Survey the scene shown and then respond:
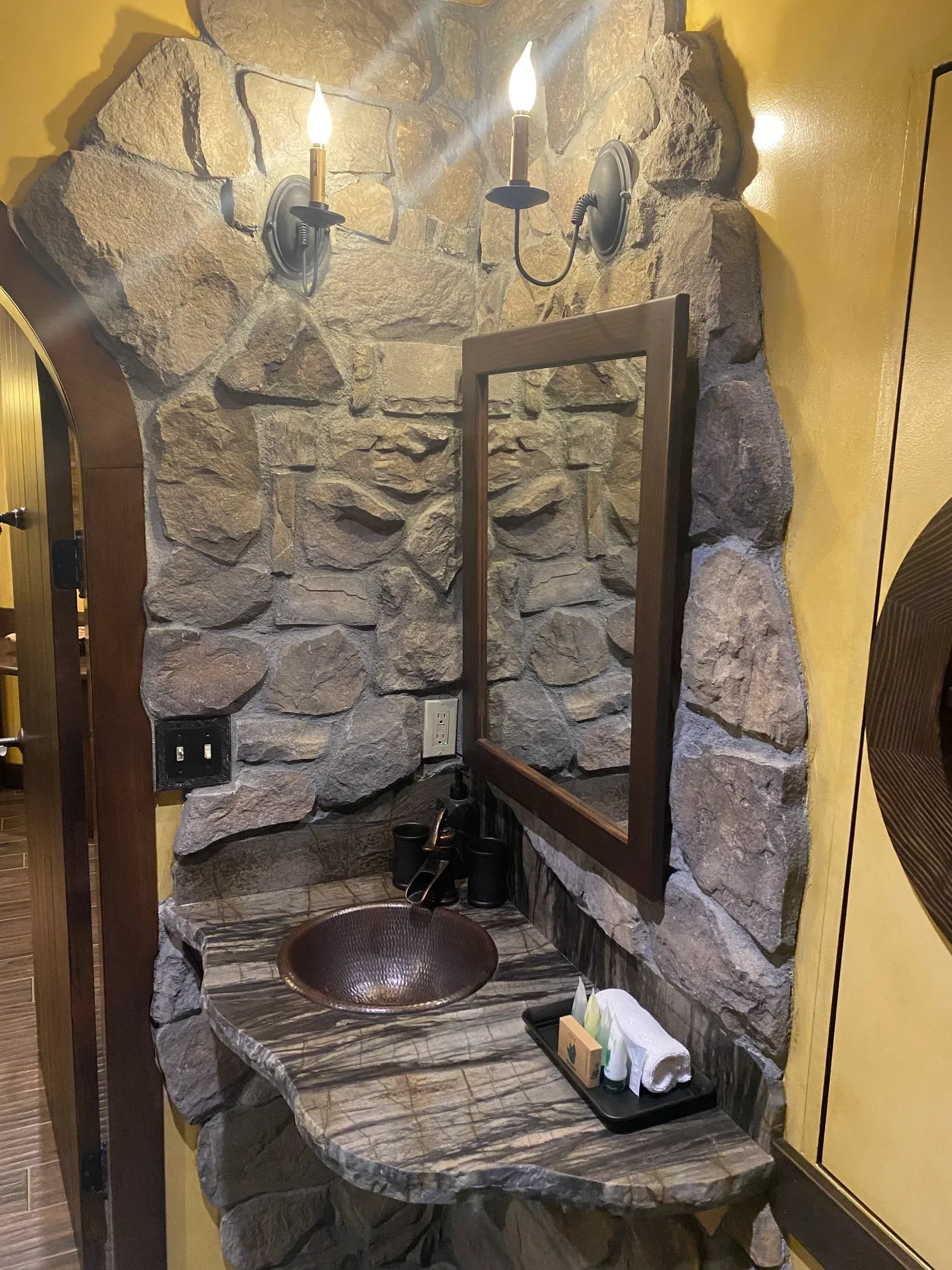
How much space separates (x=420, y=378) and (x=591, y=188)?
439 millimetres

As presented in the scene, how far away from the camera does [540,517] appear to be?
57.7 inches

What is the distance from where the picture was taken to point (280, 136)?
1436 millimetres

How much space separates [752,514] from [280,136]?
96cm

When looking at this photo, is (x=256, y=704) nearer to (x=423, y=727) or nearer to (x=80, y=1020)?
(x=423, y=727)

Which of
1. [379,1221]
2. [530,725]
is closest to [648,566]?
[530,725]

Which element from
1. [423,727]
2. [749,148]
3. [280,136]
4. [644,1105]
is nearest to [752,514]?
[749,148]

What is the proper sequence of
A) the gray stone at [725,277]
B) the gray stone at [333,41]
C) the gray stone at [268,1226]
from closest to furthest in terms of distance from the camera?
the gray stone at [725,277] < the gray stone at [333,41] < the gray stone at [268,1226]

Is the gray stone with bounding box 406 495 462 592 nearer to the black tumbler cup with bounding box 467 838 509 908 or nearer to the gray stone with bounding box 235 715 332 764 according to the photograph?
the gray stone with bounding box 235 715 332 764

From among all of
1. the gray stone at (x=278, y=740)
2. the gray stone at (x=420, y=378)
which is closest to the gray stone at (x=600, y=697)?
the gray stone at (x=278, y=740)

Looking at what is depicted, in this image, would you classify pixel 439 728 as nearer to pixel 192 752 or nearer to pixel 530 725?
pixel 530 725

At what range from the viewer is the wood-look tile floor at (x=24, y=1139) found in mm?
1966

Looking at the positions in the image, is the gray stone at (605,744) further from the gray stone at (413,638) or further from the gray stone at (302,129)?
the gray stone at (302,129)

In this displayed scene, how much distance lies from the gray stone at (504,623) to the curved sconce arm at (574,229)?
44 cm

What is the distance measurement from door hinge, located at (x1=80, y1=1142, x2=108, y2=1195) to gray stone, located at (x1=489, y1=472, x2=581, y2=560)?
1358 millimetres
